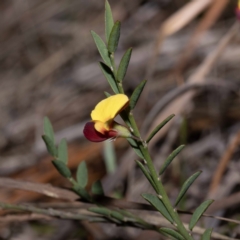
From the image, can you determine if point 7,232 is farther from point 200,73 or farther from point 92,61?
point 92,61

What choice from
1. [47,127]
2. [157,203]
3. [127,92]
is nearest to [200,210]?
[157,203]

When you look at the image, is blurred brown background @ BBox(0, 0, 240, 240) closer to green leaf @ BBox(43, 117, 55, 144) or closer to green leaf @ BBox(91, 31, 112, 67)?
green leaf @ BBox(43, 117, 55, 144)

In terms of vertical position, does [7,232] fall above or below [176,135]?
above

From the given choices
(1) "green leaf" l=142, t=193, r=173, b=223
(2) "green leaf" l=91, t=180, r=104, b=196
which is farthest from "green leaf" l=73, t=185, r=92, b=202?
(1) "green leaf" l=142, t=193, r=173, b=223

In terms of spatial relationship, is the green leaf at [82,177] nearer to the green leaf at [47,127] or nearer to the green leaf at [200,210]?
the green leaf at [47,127]

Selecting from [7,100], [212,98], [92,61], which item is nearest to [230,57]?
[212,98]

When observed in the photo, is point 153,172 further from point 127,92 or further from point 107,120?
point 127,92

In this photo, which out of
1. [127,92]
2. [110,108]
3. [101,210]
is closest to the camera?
[110,108]
